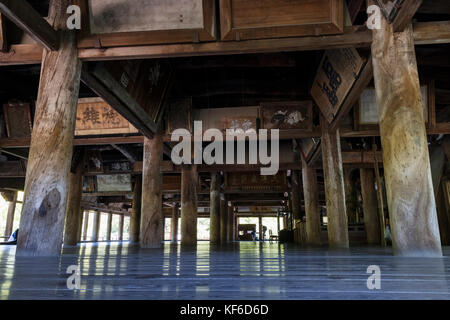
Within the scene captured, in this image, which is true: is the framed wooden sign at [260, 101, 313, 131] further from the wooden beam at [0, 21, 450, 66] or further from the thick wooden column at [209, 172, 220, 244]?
the thick wooden column at [209, 172, 220, 244]

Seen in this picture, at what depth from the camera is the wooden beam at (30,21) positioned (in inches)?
142

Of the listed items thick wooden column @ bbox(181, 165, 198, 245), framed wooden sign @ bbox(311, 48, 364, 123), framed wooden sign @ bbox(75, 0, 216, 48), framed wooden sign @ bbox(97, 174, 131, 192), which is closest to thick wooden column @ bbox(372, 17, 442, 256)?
framed wooden sign @ bbox(311, 48, 364, 123)

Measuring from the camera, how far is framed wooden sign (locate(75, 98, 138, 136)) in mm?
7785

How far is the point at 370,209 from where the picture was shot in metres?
10.5

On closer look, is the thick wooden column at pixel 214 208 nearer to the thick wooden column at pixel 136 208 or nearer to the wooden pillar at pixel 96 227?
the thick wooden column at pixel 136 208

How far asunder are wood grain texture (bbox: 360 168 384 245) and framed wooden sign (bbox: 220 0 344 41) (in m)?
7.73

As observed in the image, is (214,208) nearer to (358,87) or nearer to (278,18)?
(358,87)

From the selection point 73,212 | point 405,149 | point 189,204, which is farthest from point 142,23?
point 73,212

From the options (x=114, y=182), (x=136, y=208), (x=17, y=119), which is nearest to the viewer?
(x=17, y=119)

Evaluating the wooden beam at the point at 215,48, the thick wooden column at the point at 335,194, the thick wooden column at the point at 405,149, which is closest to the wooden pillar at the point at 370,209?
the thick wooden column at the point at 335,194

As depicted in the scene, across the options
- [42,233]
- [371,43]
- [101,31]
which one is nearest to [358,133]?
[371,43]

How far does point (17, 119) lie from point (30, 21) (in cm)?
530

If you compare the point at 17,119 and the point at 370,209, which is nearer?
the point at 17,119
